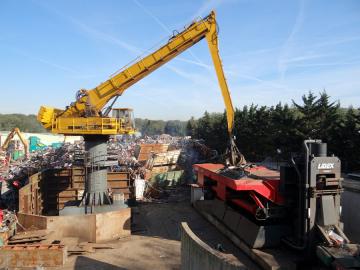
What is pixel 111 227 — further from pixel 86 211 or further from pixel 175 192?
pixel 175 192

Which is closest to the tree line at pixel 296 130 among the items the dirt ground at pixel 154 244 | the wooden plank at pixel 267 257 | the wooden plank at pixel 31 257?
the dirt ground at pixel 154 244

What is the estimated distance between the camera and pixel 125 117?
497 inches

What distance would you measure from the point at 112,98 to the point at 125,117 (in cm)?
90

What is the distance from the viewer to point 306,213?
6887 millimetres

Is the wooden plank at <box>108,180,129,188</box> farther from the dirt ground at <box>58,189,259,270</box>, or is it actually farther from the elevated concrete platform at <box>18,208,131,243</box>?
the elevated concrete platform at <box>18,208,131,243</box>

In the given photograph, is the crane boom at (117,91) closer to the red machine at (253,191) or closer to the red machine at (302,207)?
the red machine at (253,191)

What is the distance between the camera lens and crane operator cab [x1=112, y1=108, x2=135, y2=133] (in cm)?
1251

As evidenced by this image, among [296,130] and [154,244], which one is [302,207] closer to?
[154,244]

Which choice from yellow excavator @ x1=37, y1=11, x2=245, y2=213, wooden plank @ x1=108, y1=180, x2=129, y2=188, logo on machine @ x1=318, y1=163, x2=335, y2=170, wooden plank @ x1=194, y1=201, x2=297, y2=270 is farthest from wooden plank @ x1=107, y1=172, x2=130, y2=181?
logo on machine @ x1=318, y1=163, x2=335, y2=170

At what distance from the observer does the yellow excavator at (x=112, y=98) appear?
39.2 feet

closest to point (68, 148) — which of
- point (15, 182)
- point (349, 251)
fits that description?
point (15, 182)

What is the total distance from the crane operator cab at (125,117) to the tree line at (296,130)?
8285mm

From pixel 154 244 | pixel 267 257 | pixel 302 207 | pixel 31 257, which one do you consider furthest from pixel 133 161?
pixel 302 207

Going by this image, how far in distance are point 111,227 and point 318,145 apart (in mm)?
7230
